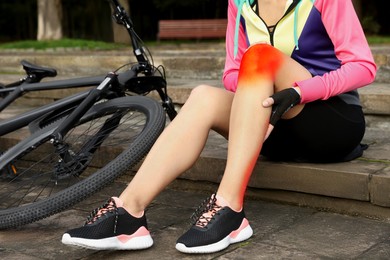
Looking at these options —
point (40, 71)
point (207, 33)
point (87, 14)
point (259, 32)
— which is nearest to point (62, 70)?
point (40, 71)

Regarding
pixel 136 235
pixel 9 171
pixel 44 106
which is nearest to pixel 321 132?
pixel 136 235

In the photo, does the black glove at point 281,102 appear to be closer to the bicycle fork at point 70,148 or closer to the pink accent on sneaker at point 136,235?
the pink accent on sneaker at point 136,235

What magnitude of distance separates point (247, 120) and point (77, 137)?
0.93 meters

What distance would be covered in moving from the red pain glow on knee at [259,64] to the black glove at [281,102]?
0.26 ft

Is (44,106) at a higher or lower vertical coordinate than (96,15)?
higher

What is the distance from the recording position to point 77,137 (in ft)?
10.4

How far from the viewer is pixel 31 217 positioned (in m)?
2.85

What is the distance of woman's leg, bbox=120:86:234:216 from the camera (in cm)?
265

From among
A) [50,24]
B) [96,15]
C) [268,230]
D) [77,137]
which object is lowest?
[96,15]

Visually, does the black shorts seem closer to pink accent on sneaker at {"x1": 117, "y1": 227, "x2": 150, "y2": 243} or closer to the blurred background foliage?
pink accent on sneaker at {"x1": 117, "y1": 227, "x2": 150, "y2": 243}

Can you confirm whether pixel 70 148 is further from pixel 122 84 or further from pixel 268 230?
pixel 268 230

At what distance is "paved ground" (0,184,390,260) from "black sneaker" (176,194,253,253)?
0.03m

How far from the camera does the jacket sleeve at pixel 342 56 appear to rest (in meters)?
2.71

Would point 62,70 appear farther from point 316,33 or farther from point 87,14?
point 87,14
